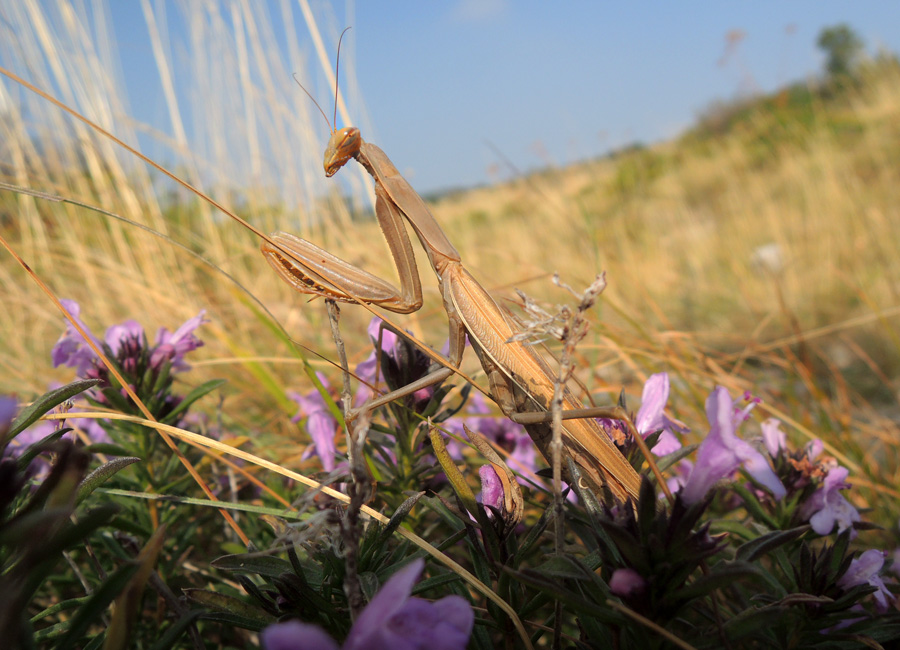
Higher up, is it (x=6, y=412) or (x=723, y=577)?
(x=6, y=412)

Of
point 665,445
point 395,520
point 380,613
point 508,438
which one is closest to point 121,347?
point 395,520

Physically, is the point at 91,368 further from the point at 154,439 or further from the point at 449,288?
the point at 449,288

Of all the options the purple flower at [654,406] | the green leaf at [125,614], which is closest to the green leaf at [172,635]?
the green leaf at [125,614]

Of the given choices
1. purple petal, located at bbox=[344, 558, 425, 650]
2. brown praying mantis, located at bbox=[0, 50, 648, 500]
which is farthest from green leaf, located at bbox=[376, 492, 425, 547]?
purple petal, located at bbox=[344, 558, 425, 650]

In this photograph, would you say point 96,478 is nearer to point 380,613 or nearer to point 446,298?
point 380,613

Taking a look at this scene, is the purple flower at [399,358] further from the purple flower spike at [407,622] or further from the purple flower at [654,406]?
the purple flower spike at [407,622]

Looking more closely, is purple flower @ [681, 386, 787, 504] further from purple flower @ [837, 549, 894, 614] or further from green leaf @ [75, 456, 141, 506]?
green leaf @ [75, 456, 141, 506]
